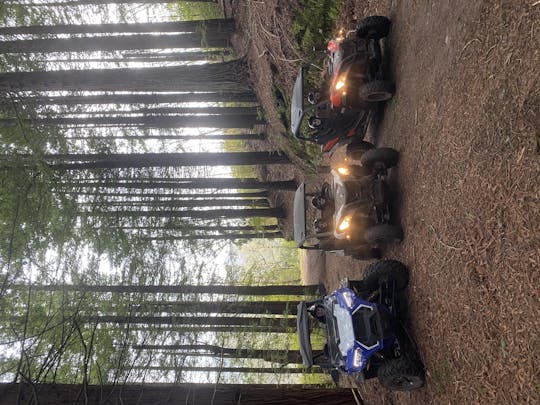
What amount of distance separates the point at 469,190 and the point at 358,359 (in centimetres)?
243

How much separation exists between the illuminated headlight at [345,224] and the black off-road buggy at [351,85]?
5.61 feet

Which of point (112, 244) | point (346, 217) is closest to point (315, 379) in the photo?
point (112, 244)

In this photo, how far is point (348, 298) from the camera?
18.7 ft

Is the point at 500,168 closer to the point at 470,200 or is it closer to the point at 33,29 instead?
the point at 470,200

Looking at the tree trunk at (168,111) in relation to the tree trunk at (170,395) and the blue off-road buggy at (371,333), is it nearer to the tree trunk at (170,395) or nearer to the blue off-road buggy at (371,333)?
the blue off-road buggy at (371,333)

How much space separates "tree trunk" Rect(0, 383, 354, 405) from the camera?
5.43 meters

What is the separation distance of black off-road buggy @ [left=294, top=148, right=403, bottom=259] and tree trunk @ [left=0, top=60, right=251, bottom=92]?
5.05m

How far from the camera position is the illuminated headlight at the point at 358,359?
5352 mm

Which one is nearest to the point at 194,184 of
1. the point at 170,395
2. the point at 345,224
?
the point at 345,224

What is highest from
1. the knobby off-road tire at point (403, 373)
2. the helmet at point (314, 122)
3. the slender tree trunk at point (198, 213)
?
the helmet at point (314, 122)

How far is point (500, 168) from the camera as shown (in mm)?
4043

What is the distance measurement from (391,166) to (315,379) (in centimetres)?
1290

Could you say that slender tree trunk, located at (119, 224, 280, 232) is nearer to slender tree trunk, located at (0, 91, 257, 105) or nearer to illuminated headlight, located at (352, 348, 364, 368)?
slender tree trunk, located at (0, 91, 257, 105)

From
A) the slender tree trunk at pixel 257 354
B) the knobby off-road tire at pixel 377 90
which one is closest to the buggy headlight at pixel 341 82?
the knobby off-road tire at pixel 377 90
